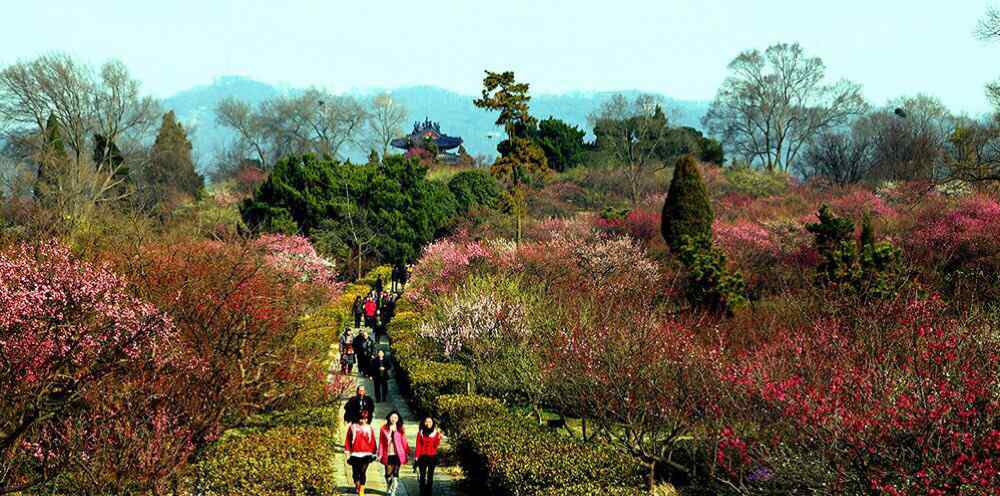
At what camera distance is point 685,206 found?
3847 cm

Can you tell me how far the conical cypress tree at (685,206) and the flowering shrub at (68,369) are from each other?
91.4 ft

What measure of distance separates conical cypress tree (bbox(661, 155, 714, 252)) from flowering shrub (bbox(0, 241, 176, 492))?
27.9 meters

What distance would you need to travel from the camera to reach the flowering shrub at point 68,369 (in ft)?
35.9

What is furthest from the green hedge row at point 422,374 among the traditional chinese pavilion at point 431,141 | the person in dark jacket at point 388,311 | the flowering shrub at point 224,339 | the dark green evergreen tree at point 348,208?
the traditional chinese pavilion at point 431,141

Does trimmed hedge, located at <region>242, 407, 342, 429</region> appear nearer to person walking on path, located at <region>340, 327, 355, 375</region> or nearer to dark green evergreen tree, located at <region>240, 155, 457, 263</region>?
person walking on path, located at <region>340, 327, 355, 375</region>

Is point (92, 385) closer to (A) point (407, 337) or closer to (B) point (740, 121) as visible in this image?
(A) point (407, 337)

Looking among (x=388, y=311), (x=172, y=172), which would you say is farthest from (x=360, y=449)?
(x=172, y=172)

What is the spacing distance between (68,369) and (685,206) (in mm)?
29530

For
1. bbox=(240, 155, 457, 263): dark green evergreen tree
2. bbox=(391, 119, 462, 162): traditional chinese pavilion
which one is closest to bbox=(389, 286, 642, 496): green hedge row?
bbox=(240, 155, 457, 263): dark green evergreen tree

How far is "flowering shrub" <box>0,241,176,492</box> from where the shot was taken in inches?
431

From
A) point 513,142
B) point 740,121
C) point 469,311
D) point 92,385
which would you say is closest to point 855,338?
point 469,311

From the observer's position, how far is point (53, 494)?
11.5m

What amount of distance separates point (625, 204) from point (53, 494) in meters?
53.2

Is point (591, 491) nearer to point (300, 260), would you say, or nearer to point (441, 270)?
point (441, 270)
